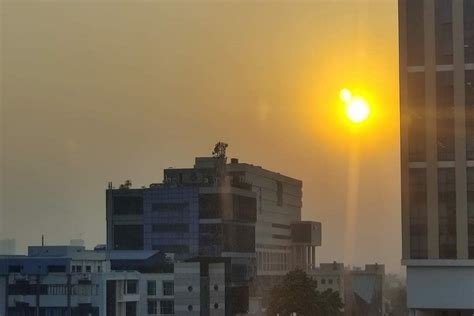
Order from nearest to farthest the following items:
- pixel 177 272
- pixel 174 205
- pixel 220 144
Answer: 1. pixel 220 144
2. pixel 177 272
3. pixel 174 205

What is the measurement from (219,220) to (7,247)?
2706mm

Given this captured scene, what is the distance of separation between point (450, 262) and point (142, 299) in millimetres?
5246

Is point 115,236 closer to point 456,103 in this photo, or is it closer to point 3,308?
point 3,308

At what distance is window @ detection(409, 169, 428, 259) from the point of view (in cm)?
310

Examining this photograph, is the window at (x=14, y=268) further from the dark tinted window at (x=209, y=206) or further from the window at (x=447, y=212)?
the window at (x=447, y=212)

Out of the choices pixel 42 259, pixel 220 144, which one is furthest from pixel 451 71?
pixel 42 259

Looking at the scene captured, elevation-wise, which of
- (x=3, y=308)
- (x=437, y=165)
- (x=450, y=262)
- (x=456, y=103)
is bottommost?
(x=3, y=308)

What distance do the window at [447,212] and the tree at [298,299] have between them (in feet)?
10.5

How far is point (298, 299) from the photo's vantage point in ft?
20.9

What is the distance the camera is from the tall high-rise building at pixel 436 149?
120 inches

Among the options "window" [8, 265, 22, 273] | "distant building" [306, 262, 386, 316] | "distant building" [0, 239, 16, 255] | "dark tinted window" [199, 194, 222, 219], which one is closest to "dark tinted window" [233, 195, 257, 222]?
"dark tinted window" [199, 194, 222, 219]

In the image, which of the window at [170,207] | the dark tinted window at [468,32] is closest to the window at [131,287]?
the window at [170,207]

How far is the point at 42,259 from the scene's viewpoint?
724 centimetres

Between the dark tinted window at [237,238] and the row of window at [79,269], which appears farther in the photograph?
the dark tinted window at [237,238]
